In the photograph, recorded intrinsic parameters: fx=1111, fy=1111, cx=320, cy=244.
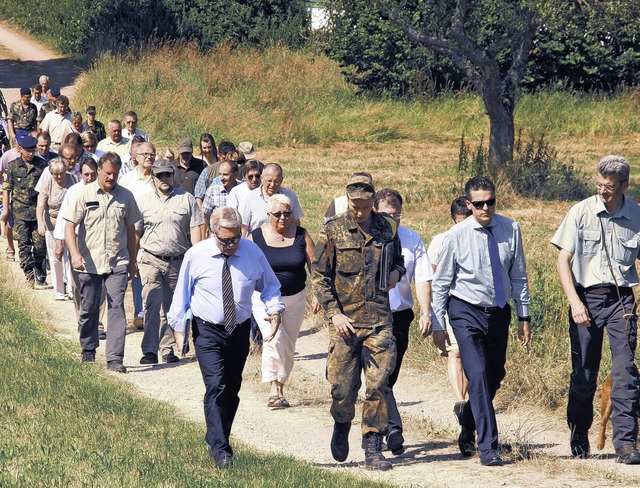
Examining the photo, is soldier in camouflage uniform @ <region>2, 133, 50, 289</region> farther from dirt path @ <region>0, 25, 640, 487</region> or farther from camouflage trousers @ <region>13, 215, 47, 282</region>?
dirt path @ <region>0, 25, 640, 487</region>

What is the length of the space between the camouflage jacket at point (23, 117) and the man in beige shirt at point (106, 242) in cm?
1007

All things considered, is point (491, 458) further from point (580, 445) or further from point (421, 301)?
point (421, 301)

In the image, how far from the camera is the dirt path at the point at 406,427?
7.44 meters

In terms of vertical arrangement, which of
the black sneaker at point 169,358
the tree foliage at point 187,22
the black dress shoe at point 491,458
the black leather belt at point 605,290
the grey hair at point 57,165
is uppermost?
the tree foliage at point 187,22

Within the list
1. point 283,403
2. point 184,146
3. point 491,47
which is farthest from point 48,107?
point 283,403

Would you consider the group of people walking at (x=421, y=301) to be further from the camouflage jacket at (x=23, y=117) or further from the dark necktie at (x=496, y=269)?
the camouflage jacket at (x=23, y=117)

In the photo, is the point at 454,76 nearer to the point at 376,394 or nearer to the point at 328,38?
the point at 328,38

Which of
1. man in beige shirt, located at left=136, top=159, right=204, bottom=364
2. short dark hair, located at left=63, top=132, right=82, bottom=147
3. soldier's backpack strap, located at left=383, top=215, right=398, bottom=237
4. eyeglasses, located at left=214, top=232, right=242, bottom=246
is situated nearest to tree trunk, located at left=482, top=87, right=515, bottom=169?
short dark hair, located at left=63, top=132, right=82, bottom=147

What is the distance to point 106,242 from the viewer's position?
34.3ft

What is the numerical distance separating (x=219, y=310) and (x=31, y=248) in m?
7.65

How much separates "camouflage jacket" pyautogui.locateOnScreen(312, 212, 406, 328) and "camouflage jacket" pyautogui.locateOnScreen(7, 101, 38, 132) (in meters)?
13.8

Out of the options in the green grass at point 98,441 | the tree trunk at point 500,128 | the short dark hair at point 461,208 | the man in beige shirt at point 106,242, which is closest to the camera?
the green grass at point 98,441

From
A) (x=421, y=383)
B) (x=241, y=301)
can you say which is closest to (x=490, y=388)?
(x=241, y=301)

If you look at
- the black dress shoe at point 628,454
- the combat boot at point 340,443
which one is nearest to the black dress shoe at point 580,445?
the black dress shoe at point 628,454
